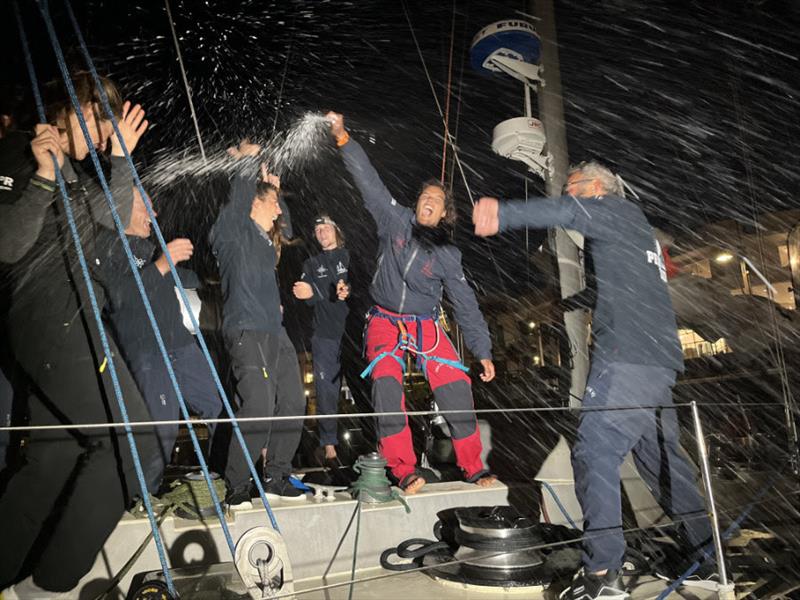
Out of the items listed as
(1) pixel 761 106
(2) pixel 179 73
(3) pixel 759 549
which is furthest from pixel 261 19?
(1) pixel 761 106

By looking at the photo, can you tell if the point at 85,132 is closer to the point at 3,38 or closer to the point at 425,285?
the point at 3,38

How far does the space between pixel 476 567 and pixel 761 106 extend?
777 cm

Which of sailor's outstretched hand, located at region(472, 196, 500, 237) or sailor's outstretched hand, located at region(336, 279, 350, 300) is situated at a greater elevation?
sailor's outstretched hand, located at region(472, 196, 500, 237)

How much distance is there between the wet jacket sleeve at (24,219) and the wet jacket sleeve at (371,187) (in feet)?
6.23

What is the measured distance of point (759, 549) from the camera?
2.50 m

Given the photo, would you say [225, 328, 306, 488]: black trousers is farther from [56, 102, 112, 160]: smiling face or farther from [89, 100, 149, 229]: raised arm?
[56, 102, 112, 160]: smiling face

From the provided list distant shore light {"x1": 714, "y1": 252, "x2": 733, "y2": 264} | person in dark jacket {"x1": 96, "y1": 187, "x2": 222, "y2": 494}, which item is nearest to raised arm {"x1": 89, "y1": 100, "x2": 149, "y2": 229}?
person in dark jacket {"x1": 96, "y1": 187, "x2": 222, "y2": 494}

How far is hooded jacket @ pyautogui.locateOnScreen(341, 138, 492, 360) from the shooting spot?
333cm

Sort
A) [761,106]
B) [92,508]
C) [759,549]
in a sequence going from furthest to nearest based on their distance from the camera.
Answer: [761,106], [759,549], [92,508]

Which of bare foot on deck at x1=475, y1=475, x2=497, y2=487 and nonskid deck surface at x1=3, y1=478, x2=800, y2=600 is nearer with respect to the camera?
nonskid deck surface at x1=3, y1=478, x2=800, y2=600

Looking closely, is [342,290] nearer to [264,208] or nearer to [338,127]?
[264,208]

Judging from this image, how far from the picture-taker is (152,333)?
292 cm

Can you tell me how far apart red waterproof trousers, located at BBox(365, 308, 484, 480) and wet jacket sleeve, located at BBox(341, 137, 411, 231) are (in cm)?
67

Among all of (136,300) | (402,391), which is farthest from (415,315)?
(136,300)
